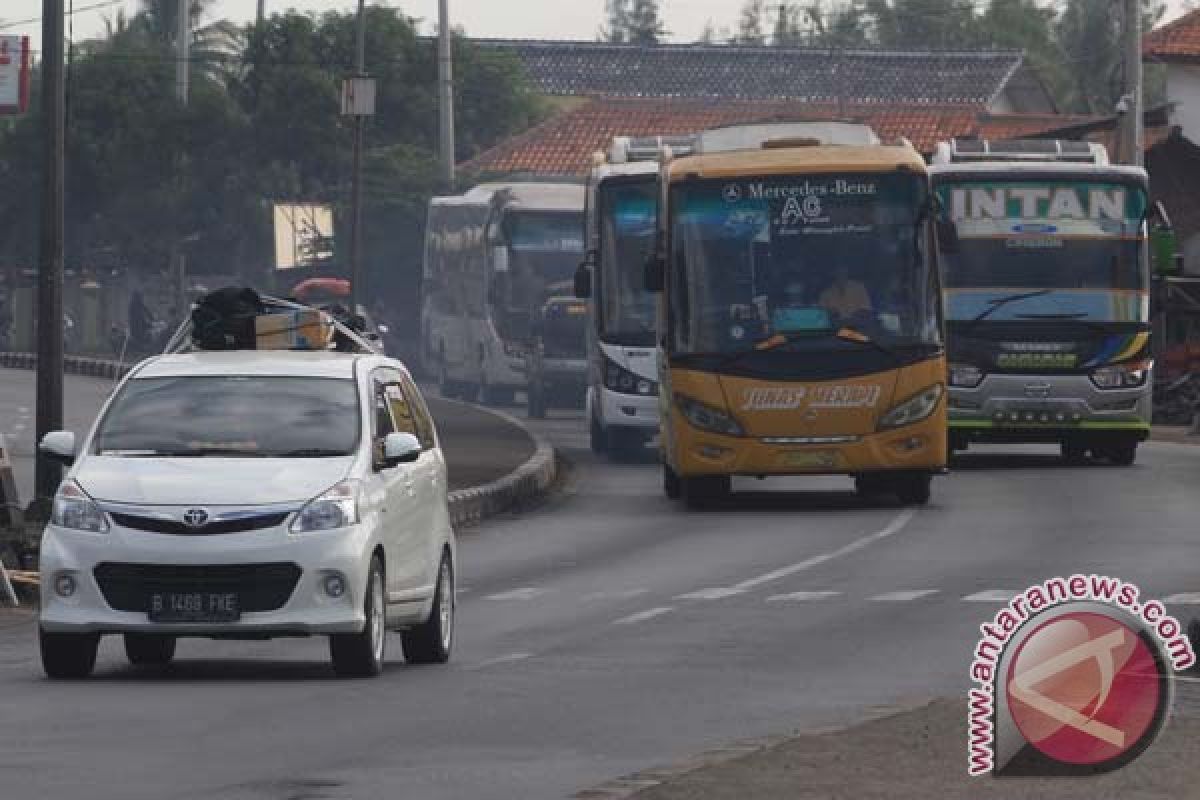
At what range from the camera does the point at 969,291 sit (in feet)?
123

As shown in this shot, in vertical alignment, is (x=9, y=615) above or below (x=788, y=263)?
below

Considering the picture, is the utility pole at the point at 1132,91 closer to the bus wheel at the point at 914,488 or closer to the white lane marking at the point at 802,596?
the bus wheel at the point at 914,488

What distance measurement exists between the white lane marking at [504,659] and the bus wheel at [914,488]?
14.1 meters

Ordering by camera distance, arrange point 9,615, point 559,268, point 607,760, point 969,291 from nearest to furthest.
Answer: point 607,760
point 9,615
point 969,291
point 559,268

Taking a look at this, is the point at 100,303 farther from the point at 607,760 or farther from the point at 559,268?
the point at 607,760

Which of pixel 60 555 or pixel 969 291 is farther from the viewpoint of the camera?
pixel 969 291

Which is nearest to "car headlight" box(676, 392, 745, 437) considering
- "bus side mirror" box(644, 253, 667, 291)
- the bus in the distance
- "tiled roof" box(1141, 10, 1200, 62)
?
"bus side mirror" box(644, 253, 667, 291)

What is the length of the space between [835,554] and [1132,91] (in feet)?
90.3

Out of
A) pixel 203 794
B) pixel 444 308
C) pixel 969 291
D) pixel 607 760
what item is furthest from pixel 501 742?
pixel 444 308

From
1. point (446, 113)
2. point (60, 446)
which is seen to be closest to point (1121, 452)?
point (60, 446)

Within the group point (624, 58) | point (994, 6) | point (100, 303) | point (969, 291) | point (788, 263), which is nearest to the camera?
point (788, 263)

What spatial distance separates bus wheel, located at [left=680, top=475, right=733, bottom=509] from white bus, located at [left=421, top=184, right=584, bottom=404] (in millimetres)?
23136

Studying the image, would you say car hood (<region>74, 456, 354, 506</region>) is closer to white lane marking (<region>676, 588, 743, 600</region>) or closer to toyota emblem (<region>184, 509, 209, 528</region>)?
toyota emblem (<region>184, 509, 209, 528</region>)

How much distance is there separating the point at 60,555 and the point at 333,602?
1.28 metres
